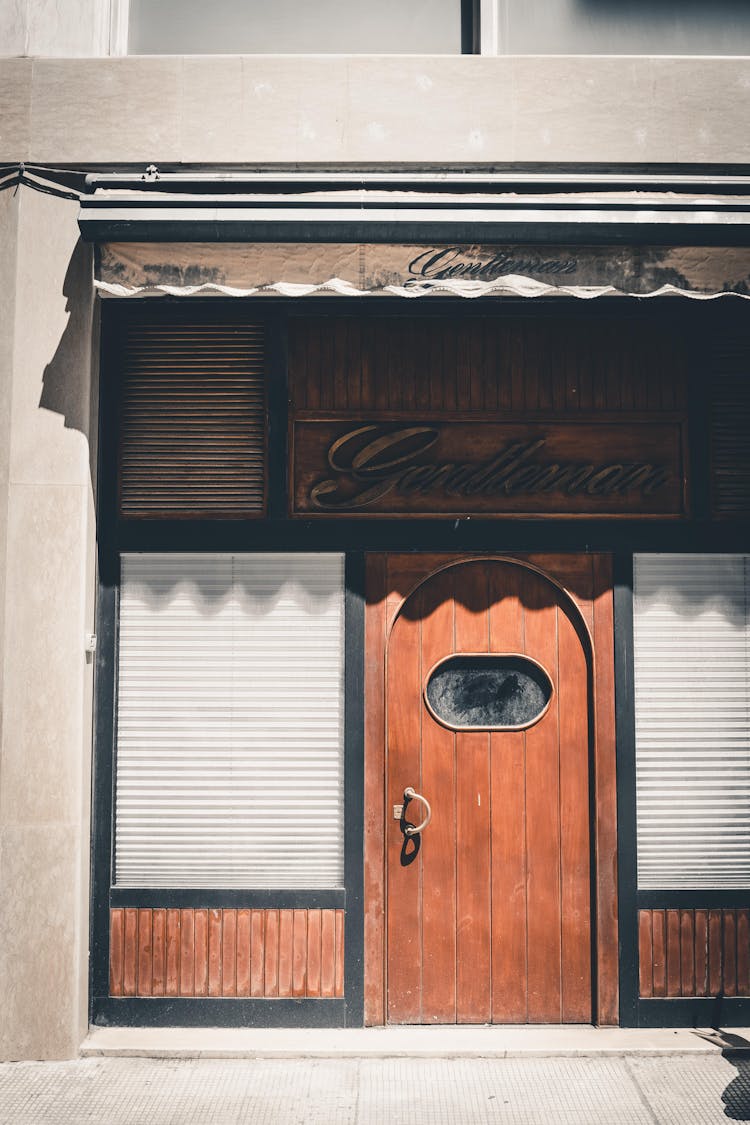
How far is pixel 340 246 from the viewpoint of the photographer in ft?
14.6

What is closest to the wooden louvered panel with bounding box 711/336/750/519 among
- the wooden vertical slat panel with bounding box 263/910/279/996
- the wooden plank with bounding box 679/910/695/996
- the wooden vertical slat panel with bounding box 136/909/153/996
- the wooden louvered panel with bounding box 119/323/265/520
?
the wooden plank with bounding box 679/910/695/996

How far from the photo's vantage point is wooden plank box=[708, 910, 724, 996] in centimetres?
488

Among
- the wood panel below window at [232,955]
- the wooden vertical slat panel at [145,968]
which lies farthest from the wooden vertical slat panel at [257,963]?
the wooden vertical slat panel at [145,968]

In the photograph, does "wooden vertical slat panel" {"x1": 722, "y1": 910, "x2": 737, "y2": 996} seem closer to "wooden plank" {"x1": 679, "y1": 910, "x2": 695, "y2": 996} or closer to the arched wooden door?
"wooden plank" {"x1": 679, "y1": 910, "x2": 695, "y2": 996}

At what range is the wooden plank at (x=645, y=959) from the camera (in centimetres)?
487

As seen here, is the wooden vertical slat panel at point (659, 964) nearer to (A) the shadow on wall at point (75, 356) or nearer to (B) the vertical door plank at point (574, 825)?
(B) the vertical door plank at point (574, 825)

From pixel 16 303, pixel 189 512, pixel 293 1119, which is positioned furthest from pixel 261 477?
pixel 293 1119

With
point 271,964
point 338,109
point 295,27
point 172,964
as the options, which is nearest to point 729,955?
point 271,964

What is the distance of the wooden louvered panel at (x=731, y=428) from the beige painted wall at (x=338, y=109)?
110 centimetres

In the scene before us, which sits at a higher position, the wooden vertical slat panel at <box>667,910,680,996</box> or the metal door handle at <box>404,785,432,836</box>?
the metal door handle at <box>404,785,432,836</box>

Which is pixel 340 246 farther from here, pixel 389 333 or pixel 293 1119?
pixel 293 1119

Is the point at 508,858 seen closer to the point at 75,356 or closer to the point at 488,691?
the point at 488,691

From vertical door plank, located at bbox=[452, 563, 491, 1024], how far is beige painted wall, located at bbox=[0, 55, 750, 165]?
268 centimetres

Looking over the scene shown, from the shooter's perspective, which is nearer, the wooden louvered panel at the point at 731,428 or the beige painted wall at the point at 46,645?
the beige painted wall at the point at 46,645
